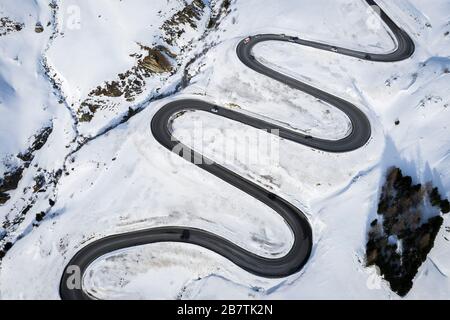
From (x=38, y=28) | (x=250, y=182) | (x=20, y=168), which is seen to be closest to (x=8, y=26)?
(x=38, y=28)

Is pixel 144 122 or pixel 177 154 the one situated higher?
pixel 144 122

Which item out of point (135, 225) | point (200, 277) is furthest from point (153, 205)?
point (200, 277)

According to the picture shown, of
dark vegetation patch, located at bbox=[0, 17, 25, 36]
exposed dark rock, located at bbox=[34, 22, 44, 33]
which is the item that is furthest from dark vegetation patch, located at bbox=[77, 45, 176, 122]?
dark vegetation patch, located at bbox=[0, 17, 25, 36]

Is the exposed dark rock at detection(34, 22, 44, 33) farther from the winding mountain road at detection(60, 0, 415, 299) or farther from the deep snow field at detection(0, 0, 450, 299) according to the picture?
the winding mountain road at detection(60, 0, 415, 299)

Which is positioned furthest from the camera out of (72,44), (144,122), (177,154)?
(72,44)

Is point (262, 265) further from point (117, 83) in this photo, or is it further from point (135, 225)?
point (117, 83)

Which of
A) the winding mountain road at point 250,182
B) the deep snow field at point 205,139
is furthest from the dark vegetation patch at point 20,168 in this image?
the winding mountain road at point 250,182

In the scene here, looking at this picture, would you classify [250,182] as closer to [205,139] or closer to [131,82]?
[205,139]
